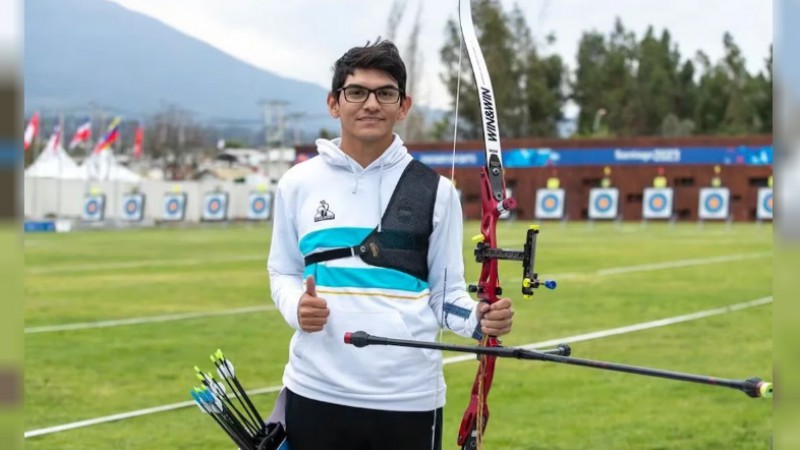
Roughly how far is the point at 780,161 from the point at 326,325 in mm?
1373

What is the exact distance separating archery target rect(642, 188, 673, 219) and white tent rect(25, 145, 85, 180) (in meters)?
21.1

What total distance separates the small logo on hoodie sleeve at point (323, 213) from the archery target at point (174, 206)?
129 ft

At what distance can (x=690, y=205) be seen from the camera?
38.2 m

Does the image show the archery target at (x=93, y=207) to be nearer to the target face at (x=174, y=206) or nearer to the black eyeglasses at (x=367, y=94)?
the target face at (x=174, y=206)

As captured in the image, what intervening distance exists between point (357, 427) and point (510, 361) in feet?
18.9

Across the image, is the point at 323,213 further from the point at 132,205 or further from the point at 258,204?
the point at 132,205

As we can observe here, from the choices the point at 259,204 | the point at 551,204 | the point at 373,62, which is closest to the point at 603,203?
the point at 551,204

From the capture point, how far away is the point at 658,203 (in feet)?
125

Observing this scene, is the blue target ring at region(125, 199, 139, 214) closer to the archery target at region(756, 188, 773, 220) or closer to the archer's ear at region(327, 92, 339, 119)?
the archery target at region(756, 188, 773, 220)

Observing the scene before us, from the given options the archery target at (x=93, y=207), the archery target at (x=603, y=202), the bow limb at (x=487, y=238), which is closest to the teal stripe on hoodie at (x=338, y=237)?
the bow limb at (x=487, y=238)

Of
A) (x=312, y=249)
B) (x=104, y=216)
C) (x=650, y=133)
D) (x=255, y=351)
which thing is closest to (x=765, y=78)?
(x=650, y=133)

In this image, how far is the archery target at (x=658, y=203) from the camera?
124ft

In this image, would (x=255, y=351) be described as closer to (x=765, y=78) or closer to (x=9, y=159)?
(x=9, y=159)

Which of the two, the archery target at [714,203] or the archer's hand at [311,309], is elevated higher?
the archery target at [714,203]
